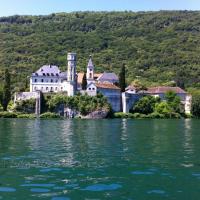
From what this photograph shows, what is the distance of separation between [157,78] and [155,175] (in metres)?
169

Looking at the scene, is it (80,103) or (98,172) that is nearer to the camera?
(98,172)

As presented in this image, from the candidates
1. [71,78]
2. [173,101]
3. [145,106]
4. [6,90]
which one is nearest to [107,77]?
[145,106]

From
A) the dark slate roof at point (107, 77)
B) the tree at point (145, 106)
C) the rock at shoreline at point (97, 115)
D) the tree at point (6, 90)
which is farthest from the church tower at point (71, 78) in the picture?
the tree at point (145, 106)

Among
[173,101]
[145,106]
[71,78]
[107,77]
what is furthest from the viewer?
[107,77]

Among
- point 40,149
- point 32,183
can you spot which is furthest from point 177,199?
point 40,149

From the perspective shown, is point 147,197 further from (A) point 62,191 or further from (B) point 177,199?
(A) point 62,191

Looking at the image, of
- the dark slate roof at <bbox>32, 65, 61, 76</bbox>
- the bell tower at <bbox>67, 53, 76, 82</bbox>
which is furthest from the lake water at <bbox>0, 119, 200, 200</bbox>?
the dark slate roof at <bbox>32, 65, 61, 76</bbox>

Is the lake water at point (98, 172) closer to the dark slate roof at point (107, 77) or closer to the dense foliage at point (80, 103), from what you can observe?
the dense foliage at point (80, 103)

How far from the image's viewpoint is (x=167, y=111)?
122500 millimetres

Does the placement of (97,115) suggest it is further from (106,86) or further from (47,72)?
(47,72)

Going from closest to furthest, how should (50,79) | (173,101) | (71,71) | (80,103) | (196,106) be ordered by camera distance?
(80,103) → (71,71) → (50,79) → (196,106) → (173,101)

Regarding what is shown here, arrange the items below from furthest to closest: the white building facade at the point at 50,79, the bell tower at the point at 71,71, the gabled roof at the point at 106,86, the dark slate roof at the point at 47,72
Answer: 1. the dark slate roof at the point at 47,72
2. the white building facade at the point at 50,79
3. the gabled roof at the point at 106,86
4. the bell tower at the point at 71,71

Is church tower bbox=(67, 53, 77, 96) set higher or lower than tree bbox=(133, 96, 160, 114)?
higher

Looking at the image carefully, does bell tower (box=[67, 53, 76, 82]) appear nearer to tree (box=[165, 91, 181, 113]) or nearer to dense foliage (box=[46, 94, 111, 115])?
dense foliage (box=[46, 94, 111, 115])
